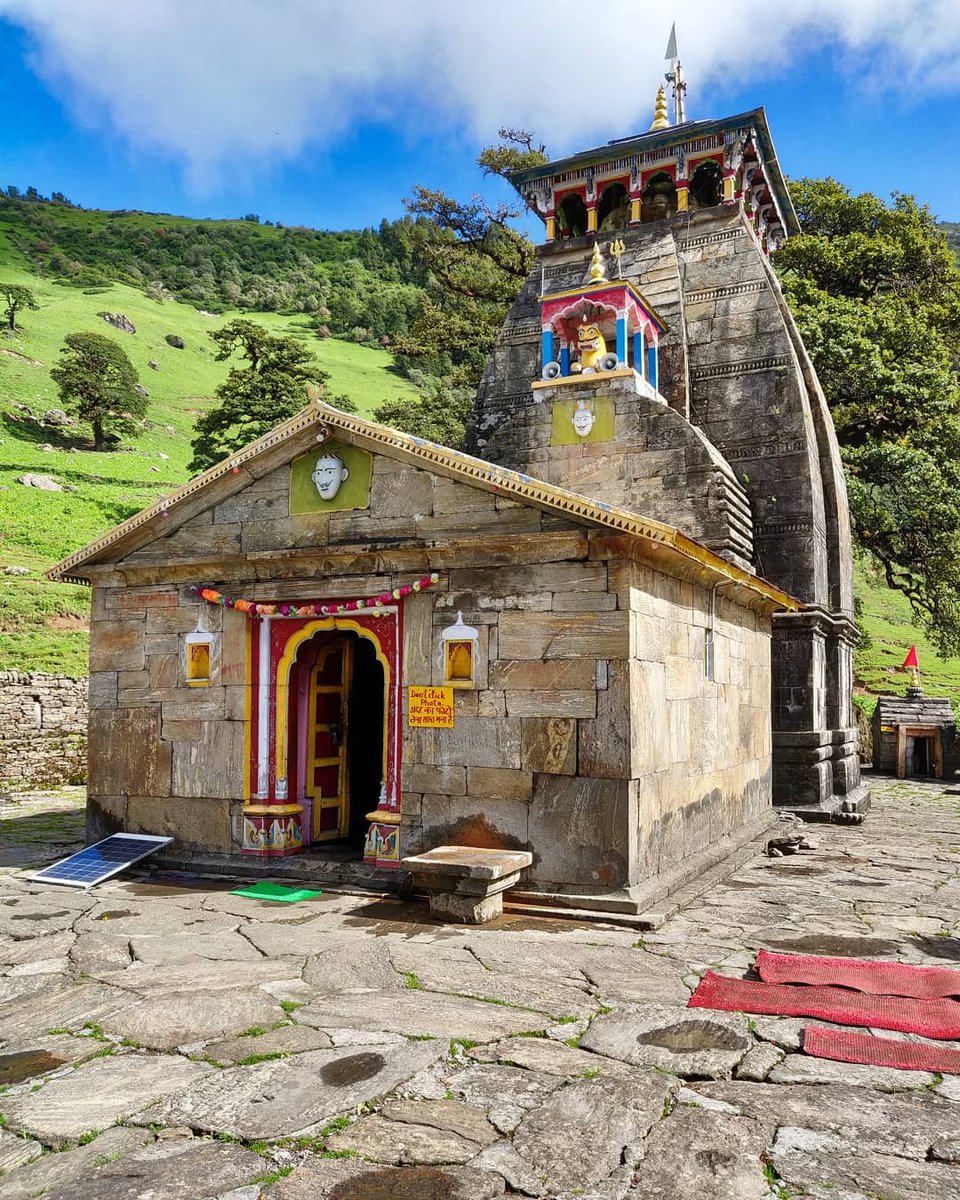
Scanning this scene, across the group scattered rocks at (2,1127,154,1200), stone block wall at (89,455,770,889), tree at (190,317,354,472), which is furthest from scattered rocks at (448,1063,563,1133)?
tree at (190,317,354,472)

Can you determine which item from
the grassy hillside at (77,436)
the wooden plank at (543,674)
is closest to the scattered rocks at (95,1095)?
the wooden plank at (543,674)

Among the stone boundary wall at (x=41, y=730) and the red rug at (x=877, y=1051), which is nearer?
the red rug at (x=877, y=1051)

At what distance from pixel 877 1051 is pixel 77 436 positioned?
52624mm

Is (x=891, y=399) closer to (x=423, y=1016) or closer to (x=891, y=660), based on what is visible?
(x=891, y=660)

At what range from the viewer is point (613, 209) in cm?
1814

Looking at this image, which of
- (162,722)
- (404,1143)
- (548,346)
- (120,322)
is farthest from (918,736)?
(120,322)

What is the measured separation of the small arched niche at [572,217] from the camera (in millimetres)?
18172

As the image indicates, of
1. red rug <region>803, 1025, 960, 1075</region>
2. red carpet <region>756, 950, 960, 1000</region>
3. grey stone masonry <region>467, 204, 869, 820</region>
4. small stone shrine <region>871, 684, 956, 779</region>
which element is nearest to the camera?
red rug <region>803, 1025, 960, 1075</region>

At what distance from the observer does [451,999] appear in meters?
5.77

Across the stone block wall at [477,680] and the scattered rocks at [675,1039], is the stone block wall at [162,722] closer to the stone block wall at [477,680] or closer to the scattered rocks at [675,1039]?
the stone block wall at [477,680]

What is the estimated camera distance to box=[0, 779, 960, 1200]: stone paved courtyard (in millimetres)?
3746

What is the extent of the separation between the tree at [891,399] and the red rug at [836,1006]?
15.7 metres

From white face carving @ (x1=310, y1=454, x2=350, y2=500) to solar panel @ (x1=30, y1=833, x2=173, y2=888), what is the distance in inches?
155

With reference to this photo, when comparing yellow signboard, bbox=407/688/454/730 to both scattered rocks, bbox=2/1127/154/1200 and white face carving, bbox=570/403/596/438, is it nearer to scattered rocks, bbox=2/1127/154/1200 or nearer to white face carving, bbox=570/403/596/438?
scattered rocks, bbox=2/1127/154/1200
